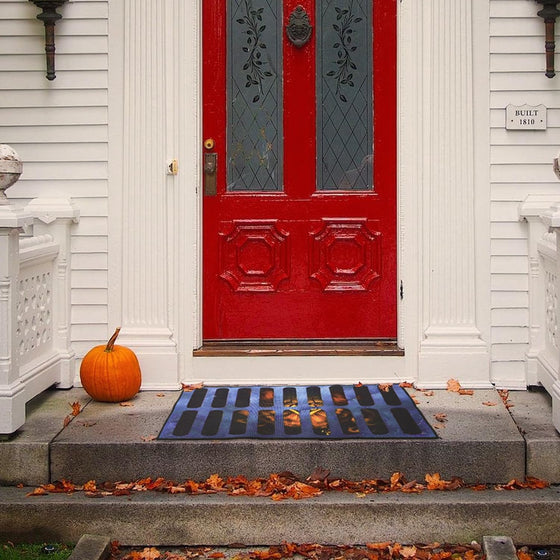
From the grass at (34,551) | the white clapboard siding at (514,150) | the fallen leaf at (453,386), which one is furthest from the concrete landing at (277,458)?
the white clapboard siding at (514,150)

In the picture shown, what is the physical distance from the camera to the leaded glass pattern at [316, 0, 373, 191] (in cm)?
591

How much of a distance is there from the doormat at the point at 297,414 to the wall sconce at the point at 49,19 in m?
2.19

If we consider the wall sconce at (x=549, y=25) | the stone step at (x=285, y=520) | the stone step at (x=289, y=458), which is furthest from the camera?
the wall sconce at (x=549, y=25)

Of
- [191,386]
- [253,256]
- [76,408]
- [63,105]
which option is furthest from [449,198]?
[76,408]

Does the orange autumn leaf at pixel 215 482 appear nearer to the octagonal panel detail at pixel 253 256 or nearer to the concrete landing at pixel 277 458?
the concrete landing at pixel 277 458

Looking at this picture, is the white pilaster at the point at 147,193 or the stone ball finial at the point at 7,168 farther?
the white pilaster at the point at 147,193

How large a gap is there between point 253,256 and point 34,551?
2419 mm

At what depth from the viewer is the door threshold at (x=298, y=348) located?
5.84 metres

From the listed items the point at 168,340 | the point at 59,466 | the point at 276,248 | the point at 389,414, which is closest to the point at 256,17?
the point at 276,248

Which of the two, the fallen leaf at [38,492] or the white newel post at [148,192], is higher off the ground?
the white newel post at [148,192]

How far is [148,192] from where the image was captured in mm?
5793

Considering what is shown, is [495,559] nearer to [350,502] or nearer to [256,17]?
[350,502]

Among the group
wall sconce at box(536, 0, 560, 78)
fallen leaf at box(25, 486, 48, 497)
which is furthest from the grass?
wall sconce at box(536, 0, 560, 78)

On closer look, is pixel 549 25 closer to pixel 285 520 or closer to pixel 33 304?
pixel 285 520
